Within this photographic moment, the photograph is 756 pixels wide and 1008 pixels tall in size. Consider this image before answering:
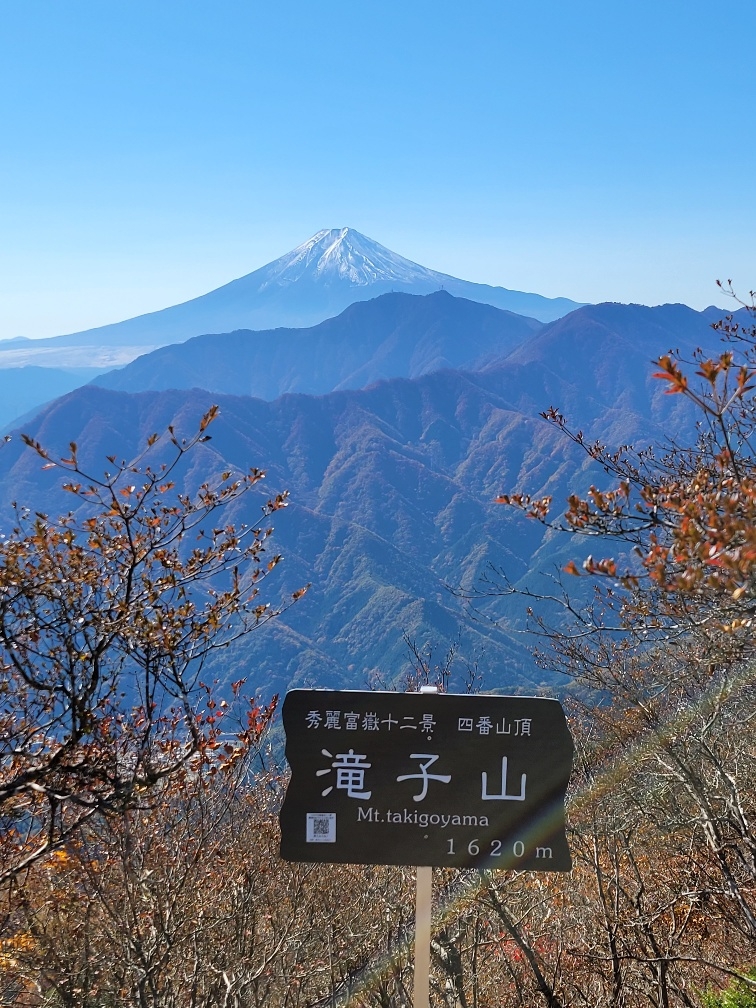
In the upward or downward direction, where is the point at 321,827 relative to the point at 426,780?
downward

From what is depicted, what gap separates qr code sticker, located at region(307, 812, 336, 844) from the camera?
124 inches

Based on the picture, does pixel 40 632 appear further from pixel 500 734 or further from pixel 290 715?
pixel 500 734

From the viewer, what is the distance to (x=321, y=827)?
3.14 metres

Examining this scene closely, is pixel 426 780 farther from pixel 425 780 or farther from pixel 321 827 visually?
pixel 321 827

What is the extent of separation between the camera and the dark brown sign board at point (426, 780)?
307 centimetres

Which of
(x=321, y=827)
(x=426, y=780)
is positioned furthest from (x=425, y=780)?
(x=321, y=827)

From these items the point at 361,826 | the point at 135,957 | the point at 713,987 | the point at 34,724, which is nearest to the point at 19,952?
the point at 135,957

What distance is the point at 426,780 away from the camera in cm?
314

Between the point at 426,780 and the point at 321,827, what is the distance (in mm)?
428

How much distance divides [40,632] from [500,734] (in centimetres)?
251

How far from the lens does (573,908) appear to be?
7.08 m

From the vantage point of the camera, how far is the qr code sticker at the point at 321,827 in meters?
3.14

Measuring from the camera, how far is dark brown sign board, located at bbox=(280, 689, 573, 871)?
10.1ft

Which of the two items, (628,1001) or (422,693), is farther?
(628,1001)
